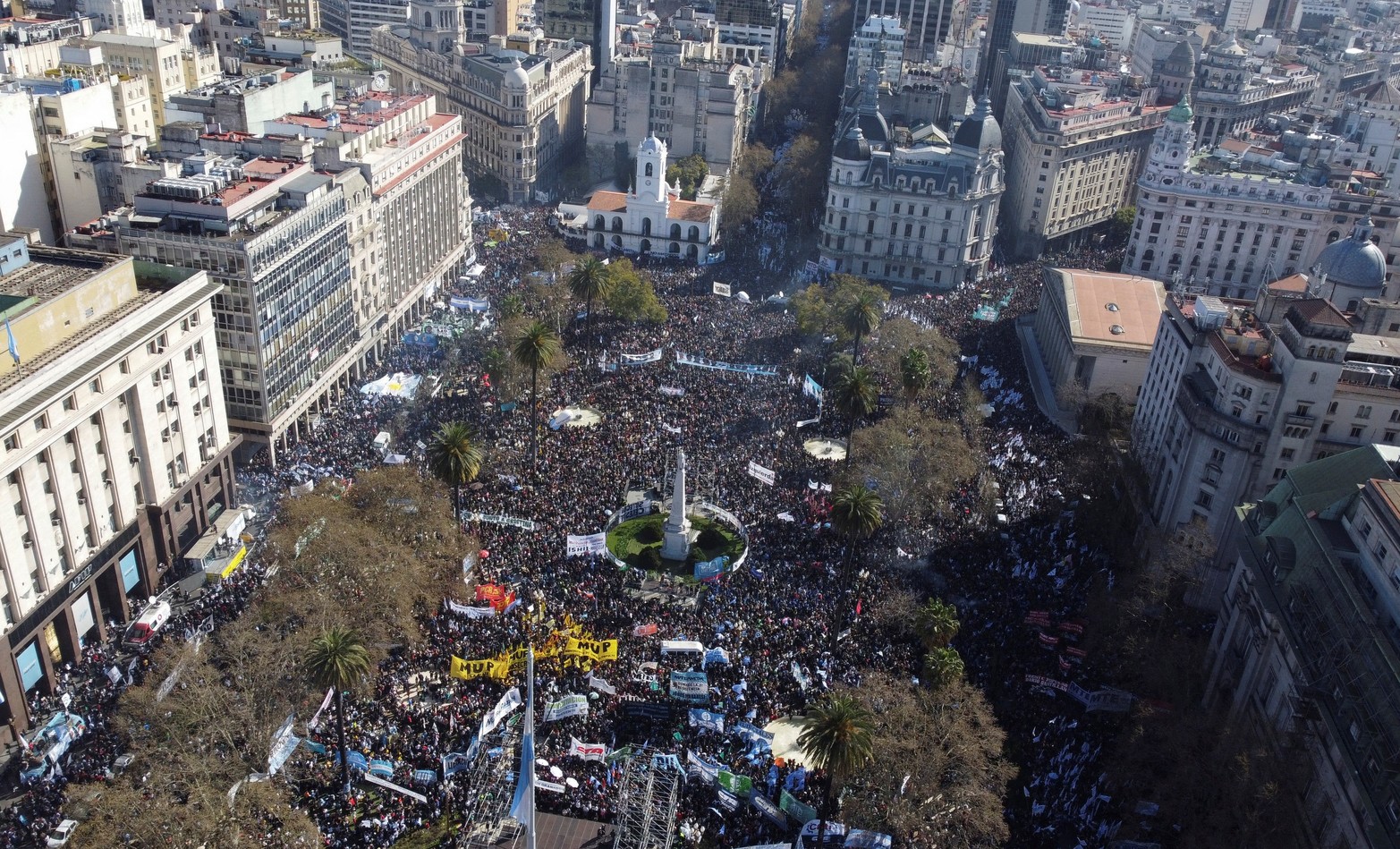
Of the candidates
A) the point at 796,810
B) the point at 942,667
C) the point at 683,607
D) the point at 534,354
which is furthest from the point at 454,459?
the point at 942,667

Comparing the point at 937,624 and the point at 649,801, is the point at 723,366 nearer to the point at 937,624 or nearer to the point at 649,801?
the point at 937,624

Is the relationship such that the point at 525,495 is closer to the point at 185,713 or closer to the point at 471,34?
the point at 185,713

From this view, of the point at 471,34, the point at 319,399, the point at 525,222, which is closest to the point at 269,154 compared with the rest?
the point at 319,399

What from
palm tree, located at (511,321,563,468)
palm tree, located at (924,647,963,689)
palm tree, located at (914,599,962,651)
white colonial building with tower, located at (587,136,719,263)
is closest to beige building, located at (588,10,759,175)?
white colonial building with tower, located at (587,136,719,263)

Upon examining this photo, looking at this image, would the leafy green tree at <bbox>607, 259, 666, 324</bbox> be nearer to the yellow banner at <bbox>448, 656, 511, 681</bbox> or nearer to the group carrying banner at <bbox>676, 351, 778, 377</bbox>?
the group carrying banner at <bbox>676, 351, 778, 377</bbox>

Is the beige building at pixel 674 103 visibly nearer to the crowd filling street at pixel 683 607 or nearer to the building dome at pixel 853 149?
the building dome at pixel 853 149
